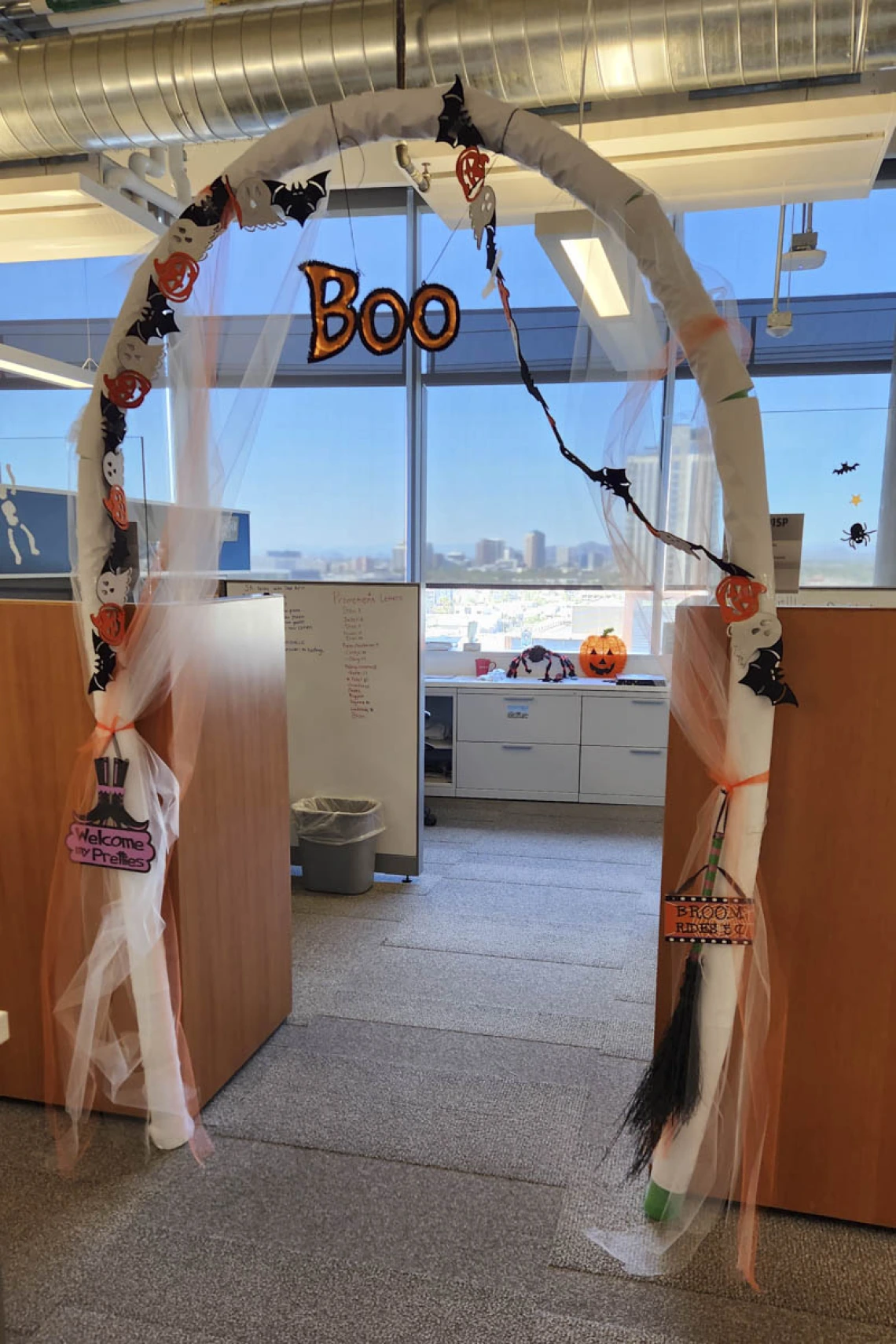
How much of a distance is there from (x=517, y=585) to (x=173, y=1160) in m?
4.17

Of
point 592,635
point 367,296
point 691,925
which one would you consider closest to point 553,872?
point 592,635

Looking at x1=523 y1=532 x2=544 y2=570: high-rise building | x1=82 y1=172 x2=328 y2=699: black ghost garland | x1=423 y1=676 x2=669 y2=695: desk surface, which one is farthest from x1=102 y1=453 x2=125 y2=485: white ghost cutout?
x1=523 y1=532 x2=544 y2=570: high-rise building

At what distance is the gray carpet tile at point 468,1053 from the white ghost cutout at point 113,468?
1703mm

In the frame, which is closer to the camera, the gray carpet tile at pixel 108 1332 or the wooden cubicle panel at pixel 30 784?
the gray carpet tile at pixel 108 1332

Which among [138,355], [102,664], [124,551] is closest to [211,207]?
[138,355]

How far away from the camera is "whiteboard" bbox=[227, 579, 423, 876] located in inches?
146

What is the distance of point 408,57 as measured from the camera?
2338 millimetres

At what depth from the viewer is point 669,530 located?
1.81 metres

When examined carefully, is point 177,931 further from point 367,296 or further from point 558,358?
point 558,358

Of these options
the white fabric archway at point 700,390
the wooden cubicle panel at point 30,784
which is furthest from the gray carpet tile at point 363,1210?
the wooden cubicle panel at point 30,784

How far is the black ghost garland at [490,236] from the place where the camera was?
1603mm

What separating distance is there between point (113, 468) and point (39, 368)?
7.73ft

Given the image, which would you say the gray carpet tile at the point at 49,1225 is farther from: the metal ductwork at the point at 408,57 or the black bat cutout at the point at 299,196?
the metal ductwork at the point at 408,57

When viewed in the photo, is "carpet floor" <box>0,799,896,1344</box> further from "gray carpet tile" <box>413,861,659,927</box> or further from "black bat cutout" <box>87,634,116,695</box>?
"black bat cutout" <box>87,634,116,695</box>
